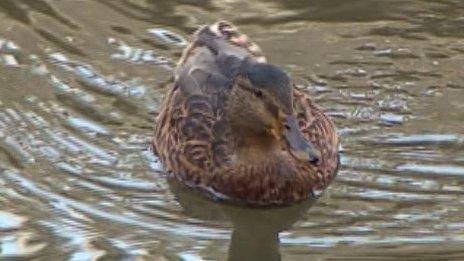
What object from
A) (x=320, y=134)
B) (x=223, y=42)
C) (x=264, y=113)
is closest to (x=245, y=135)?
(x=264, y=113)

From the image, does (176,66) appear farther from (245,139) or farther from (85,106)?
(245,139)

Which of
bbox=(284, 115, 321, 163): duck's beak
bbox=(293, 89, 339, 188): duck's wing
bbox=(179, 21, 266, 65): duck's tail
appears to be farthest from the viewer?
bbox=(179, 21, 266, 65): duck's tail

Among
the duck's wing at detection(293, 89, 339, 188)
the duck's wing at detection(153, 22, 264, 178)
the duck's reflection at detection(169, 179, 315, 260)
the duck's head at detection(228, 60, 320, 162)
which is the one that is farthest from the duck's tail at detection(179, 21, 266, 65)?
the duck's reflection at detection(169, 179, 315, 260)

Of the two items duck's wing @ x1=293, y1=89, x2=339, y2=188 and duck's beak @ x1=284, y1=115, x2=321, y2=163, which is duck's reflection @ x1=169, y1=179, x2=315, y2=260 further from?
duck's beak @ x1=284, y1=115, x2=321, y2=163

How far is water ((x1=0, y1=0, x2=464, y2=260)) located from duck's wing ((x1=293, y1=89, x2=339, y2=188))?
0.29ft

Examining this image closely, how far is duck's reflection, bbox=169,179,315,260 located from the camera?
27.8 ft

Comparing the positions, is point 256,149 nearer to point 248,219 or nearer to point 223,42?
point 248,219

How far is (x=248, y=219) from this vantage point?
8930mm

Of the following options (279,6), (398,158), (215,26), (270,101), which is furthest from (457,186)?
(279,6)

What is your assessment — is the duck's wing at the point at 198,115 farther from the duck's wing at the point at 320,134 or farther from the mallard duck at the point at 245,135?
the duck's wing at the point at 320,134

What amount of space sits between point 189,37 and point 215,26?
756 millimetres

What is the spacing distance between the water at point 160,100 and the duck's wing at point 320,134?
9cm

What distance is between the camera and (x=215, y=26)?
33.7ft

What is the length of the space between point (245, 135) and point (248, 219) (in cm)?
47
